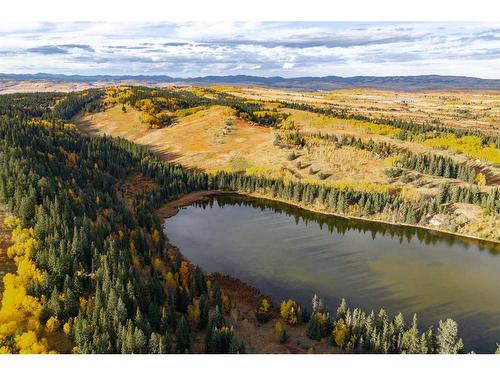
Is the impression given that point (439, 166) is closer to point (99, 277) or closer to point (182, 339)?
point (182, 339)

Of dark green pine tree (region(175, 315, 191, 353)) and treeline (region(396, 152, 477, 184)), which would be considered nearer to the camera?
dark green pine tree (region(175, 315, 191, 353))

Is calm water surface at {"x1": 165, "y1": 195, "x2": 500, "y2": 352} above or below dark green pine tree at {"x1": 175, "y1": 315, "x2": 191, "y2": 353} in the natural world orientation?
below

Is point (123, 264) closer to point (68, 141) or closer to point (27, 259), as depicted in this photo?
point (27, 259)

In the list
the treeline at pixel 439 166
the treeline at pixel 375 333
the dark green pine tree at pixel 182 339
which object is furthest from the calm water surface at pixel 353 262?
the treeline at pixel 439 166

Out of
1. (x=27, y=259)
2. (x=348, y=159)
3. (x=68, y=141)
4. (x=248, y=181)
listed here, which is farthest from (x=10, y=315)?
(x=348, y=159)

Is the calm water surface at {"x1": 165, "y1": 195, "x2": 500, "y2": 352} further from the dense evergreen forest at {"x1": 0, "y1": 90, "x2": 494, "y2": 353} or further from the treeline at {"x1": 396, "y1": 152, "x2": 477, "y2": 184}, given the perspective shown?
the treeline at {"x1": 396, "y1": 152, "x2": 477, "y2": 184}

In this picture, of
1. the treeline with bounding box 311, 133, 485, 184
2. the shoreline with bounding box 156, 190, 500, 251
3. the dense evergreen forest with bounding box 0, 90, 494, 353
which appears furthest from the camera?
the treeline with bounding box 311, 133, 485, 184

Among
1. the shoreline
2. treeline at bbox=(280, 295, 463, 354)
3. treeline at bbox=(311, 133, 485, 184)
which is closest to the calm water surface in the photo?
the shoreline
